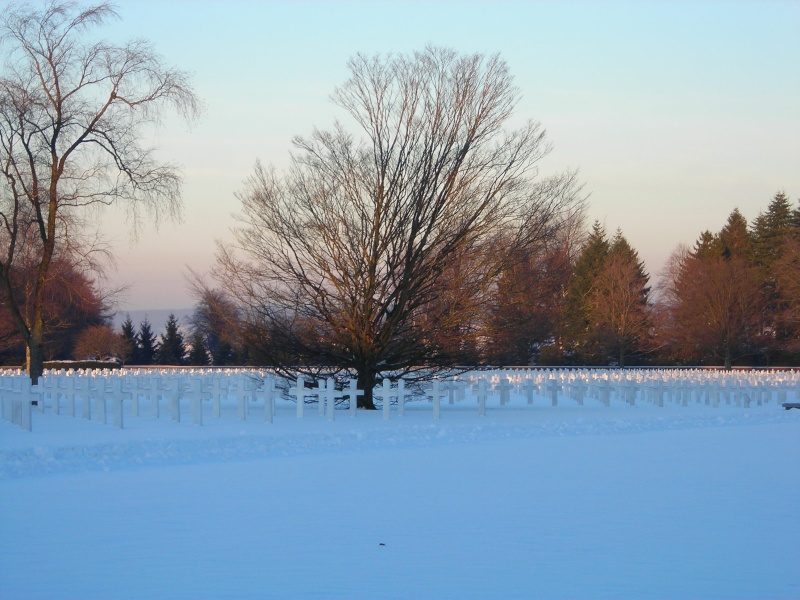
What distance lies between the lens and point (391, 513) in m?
9.14

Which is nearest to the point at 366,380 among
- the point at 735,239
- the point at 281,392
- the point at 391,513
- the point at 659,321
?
the point at 281,392

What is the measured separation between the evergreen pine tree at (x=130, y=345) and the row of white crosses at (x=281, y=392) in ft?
129

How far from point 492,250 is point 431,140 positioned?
3.36 metres

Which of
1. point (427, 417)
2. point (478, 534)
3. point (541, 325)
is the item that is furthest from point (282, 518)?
point (541, 325)

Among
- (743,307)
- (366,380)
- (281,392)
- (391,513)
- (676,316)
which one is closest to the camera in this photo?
(391,513)

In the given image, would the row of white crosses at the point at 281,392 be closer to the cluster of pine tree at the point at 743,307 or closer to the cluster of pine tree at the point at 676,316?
the cluster of pine tree at the point at 676,316

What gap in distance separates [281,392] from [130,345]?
4565 centimetres

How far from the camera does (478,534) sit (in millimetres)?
8156

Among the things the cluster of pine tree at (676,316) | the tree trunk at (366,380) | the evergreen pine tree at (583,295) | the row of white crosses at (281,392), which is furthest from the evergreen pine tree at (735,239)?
the tree trunk at (366,380)

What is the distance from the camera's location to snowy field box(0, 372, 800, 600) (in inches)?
258

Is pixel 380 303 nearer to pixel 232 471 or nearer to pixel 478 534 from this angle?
pixel 232 471

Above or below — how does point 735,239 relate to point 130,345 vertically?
above

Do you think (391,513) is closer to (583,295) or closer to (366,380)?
(366,380)

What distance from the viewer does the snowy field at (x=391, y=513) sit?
6.56m
